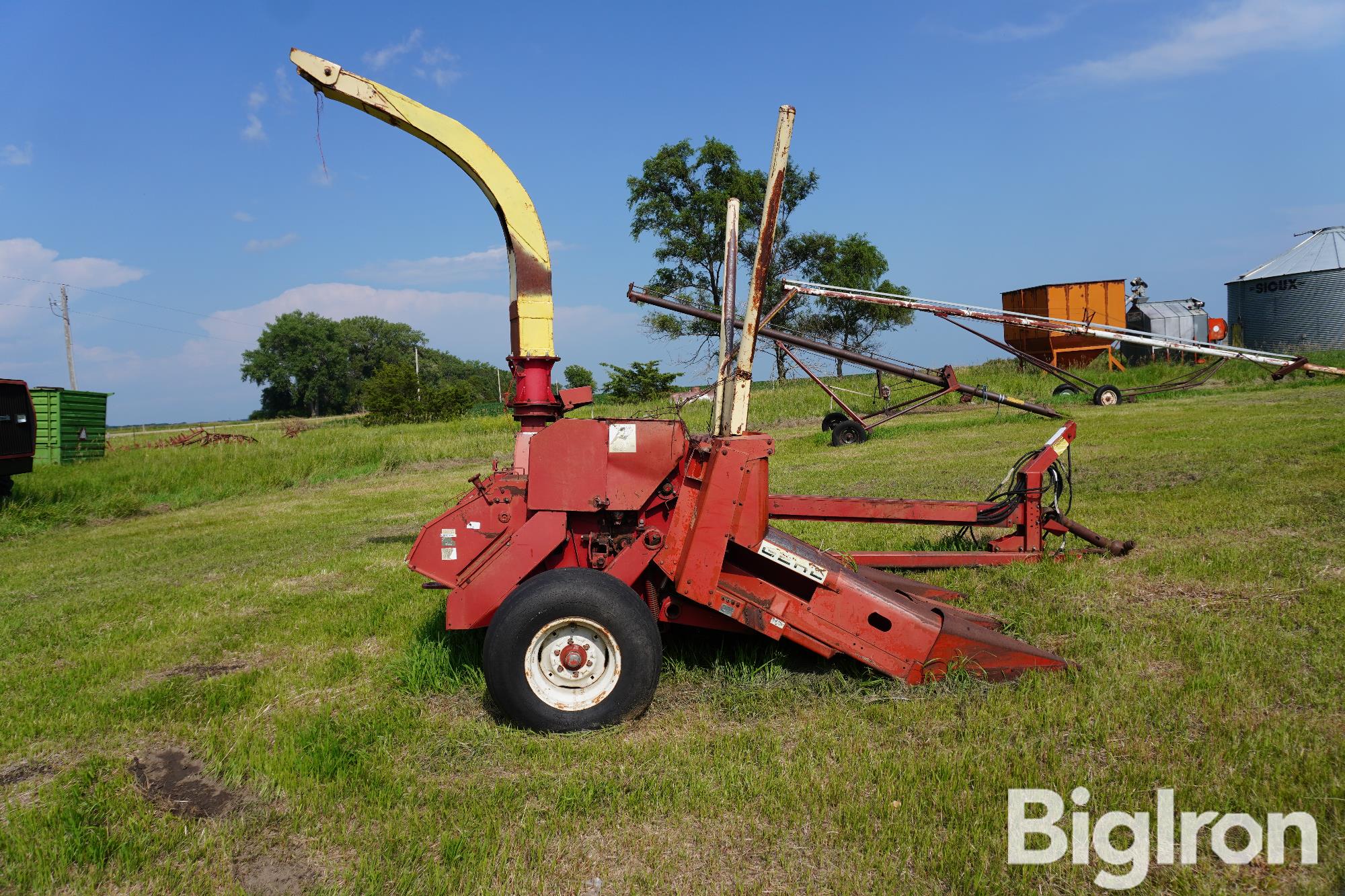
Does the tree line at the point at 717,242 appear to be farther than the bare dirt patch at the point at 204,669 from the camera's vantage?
Yes

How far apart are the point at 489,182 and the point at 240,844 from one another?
3.92 metres

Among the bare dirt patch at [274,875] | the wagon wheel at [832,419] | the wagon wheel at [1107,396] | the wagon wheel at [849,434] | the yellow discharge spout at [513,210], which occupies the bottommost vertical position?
the bare dirt patch at [274,875]

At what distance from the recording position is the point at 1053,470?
7.04 meters

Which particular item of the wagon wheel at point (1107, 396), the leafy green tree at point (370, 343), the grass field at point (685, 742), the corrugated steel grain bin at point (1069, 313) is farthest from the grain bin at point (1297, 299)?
the leafy green tree at point (370, 343)

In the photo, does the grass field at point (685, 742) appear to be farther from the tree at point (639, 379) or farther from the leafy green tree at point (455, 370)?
the leafy green tree at point (455, 370)

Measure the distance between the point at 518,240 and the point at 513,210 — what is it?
192 millimetres

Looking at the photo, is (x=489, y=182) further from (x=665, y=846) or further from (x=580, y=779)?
(x=665, y=846)

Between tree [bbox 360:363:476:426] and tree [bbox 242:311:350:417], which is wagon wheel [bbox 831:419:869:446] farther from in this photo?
tree [bbox 242:311:350:417]

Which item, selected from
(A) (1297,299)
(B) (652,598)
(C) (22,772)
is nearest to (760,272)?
(B) (652,598)

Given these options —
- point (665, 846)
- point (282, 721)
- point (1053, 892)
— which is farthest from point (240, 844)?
point (1053, 892)

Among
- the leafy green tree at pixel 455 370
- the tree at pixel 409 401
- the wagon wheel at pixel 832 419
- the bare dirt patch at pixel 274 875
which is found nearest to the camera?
the bare dirt patch at pixel 274 875

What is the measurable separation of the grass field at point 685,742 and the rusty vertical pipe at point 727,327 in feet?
4.74

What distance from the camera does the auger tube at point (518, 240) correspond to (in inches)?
214

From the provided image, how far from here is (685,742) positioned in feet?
13.1
